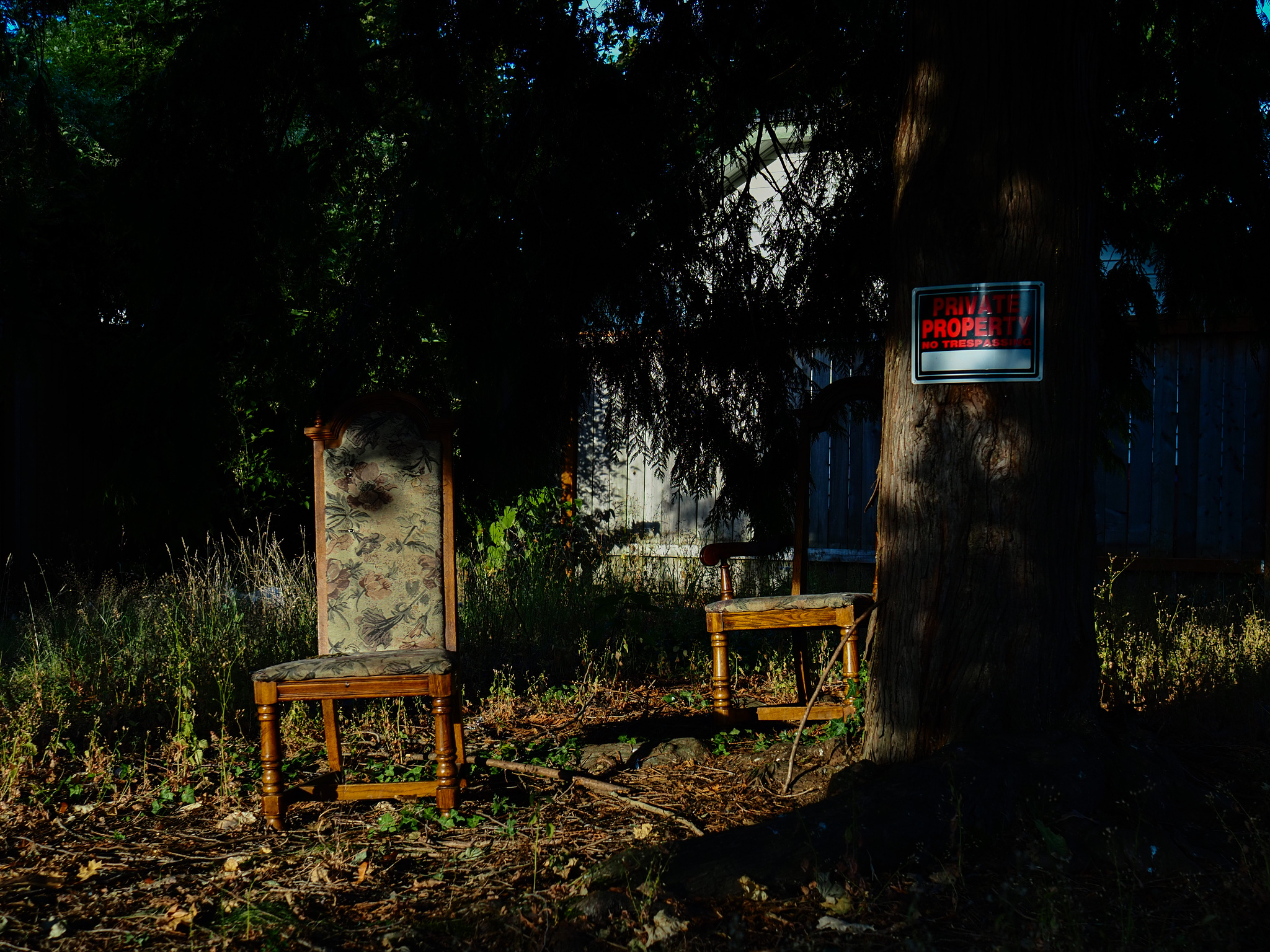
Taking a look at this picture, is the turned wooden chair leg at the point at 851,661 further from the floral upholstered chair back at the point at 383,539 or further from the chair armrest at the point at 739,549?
the floral upholstered chair back at the point at 383,539

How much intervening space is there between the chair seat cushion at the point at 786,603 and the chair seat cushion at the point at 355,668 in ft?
3.67

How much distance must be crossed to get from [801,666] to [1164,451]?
3731 mm

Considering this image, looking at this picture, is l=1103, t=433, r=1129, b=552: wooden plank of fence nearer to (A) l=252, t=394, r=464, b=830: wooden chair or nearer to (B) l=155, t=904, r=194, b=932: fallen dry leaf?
(A) l=252, t=394, r=464, b=830: wooden chair

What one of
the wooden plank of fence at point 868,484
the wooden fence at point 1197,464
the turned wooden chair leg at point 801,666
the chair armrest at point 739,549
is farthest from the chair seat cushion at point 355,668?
the wooden fence at point 1197,464

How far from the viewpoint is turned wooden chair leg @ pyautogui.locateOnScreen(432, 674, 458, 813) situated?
321 centimetres

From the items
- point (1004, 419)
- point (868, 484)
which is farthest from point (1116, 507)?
point (1004, 419)

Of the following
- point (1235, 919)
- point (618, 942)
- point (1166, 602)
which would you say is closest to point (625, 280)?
point (618, 942)

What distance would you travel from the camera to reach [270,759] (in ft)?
10.5

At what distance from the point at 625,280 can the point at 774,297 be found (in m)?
0.76

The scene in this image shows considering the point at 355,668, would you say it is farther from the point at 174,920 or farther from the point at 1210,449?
the point at 1210,449

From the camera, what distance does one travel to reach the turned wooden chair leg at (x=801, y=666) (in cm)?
438

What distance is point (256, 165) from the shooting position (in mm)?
3814

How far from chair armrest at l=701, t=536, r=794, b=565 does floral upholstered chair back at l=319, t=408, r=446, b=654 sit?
1.10m

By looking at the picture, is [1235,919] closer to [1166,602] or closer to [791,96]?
[791,96]
